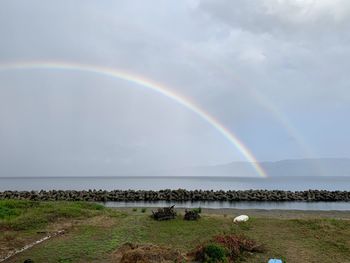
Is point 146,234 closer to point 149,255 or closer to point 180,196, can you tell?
point 149,255

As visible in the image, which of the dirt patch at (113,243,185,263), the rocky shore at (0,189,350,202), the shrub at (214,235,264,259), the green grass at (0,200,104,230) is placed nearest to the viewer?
the dirt patch at (113,243,185,263)

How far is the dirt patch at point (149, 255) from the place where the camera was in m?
12.6

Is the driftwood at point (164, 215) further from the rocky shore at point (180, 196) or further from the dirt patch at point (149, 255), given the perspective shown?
the rocky shore at point (180, 196)

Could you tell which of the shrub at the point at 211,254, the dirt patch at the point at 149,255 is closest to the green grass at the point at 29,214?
the dirt patch at the point at 149,255

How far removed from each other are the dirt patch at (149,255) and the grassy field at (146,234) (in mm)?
680

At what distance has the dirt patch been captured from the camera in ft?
41.2

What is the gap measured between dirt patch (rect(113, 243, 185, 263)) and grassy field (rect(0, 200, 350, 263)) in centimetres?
68

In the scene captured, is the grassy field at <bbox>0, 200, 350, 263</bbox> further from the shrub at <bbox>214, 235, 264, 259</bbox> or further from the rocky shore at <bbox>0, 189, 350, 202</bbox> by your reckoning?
the rocky shore at <bbox>0, 189, 350, 202</bbox>

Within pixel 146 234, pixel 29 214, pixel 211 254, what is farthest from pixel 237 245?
pixel 29 214

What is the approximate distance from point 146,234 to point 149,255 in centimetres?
481

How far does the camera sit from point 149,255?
42.3 feet

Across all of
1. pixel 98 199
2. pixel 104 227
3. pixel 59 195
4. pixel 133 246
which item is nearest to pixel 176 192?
pixel 98 199

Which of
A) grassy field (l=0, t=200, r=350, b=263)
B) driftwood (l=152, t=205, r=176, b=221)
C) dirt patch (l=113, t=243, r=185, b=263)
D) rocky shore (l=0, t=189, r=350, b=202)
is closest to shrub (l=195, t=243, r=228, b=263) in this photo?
dirt patch (l=113, t=243, r=185, b=263)

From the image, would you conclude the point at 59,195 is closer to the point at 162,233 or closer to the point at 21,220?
the point at 21,220
